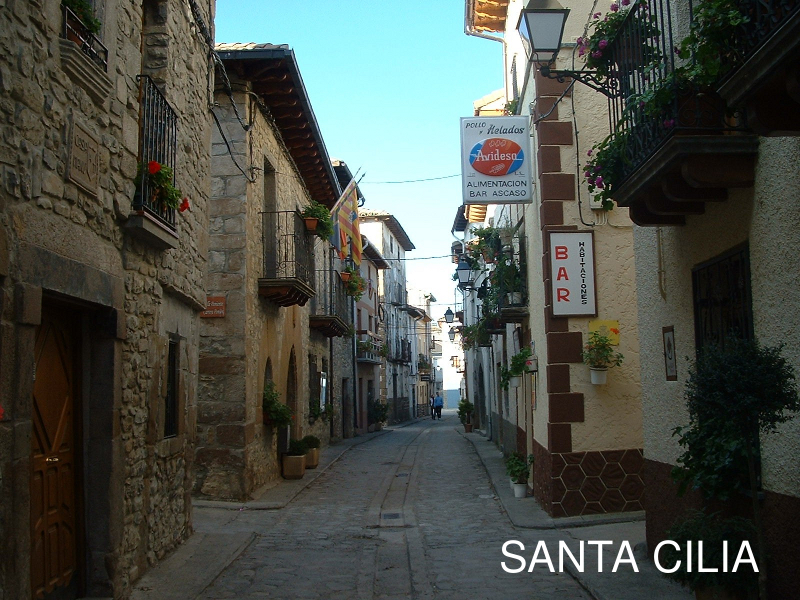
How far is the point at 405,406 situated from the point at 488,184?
38168mm

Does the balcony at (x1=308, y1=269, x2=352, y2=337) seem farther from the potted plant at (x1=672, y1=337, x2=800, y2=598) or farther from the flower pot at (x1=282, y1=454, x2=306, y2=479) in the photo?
the potted plant at (x1=672, y1=337, x2=800, y2=598)

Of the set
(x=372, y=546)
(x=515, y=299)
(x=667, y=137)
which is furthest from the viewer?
(x=515, y=299)

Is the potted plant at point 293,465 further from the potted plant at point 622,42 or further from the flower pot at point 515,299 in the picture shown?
the potted plant at point 622,42

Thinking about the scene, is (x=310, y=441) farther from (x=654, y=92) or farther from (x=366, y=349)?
(x=366, y=349)

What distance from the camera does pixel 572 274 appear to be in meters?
10.4

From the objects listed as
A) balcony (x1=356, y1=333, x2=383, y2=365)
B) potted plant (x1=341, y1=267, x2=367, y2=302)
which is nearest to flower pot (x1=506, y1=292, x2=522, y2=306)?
potted plant (x1=341, y1=267, x2=367, y2=302)

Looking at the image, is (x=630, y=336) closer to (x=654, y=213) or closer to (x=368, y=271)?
(x=654, y=213)

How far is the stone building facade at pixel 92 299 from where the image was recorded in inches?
183

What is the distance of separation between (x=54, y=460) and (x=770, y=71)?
16.5ft

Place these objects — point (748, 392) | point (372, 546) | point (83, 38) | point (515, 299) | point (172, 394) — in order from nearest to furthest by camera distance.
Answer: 1. point (748, 392)
2. point (83, 38)
3. point (172, 394)
4. point (372, 546)
5. point (515, 299)

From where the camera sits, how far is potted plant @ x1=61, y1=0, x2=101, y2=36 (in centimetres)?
545

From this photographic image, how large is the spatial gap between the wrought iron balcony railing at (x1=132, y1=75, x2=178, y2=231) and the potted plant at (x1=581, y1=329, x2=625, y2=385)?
211 inches

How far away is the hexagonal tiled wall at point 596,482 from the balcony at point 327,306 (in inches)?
→ 390

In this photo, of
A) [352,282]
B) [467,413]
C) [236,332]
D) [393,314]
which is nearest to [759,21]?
[236,332]
